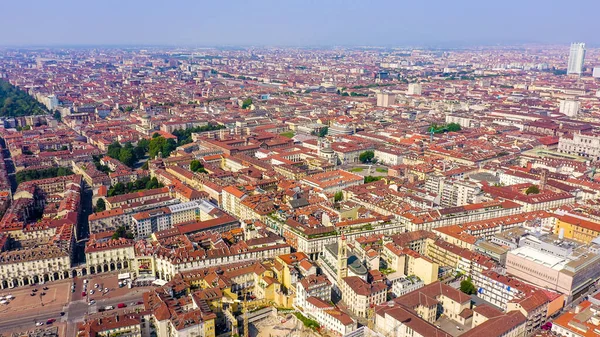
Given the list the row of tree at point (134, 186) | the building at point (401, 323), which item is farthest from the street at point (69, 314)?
the row of tree at point (134, 186)

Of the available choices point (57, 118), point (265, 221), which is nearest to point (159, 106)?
point (57, 118)

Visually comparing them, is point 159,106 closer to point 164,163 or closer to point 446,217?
point 164,163

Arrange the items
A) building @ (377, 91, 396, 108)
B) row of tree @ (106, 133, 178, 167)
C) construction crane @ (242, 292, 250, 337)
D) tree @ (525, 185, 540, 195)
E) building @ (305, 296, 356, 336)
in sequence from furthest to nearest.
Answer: building @ (377, 91, 396, 108)
row of tree @ (106, 133, 178, 167)
tree @ (525, 185, 540, 195)
construction crane @ (242, 292, 250, 337)
building @ (305, 296, 356, 336)

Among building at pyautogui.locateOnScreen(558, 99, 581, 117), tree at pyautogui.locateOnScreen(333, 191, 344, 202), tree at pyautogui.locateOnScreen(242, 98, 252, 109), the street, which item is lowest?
the street

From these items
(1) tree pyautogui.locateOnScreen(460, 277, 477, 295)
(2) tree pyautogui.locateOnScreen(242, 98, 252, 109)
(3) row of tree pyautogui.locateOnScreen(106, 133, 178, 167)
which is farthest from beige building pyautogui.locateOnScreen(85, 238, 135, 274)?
(2) tree pyautogui.locateOnScreen(242, 98, 252, 109)

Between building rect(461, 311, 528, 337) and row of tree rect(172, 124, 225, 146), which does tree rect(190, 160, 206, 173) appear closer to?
row of tree rect(172, 124, 225, 146)
